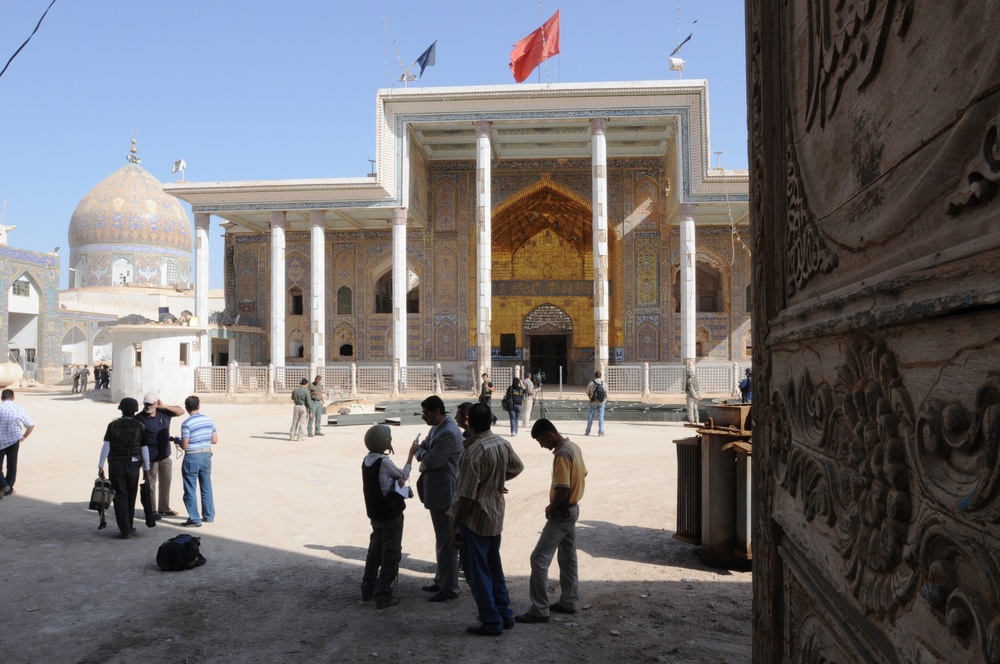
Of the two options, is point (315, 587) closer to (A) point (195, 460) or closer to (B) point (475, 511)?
(B) point (475, 511)

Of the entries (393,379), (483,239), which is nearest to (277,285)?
→ (393,379)

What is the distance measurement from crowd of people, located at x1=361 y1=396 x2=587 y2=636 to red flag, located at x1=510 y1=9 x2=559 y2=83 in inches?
787

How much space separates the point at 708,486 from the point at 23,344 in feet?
130

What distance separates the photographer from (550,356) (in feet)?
98.2

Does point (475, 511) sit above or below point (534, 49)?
below

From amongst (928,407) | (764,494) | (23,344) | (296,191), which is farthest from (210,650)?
(23,344)

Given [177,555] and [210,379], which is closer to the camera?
[177,555]

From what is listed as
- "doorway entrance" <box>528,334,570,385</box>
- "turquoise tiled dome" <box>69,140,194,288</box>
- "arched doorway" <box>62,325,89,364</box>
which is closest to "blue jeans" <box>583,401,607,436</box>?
"doorway entrance" <box>528,334,570,385</box>

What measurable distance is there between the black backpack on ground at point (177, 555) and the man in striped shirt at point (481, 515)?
8.55 ft

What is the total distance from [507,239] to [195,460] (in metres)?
23.4

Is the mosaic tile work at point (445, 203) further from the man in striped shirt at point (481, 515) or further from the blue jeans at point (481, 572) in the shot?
the blue jeans at point (481, 572)

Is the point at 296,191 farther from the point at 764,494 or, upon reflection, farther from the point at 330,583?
the point at 764,494

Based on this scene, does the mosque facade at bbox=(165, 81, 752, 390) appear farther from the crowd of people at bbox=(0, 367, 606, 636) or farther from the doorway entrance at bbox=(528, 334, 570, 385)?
the crowd of people at bbox=(0, 367, 606, 636)

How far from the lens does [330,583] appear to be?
5.28 metres
